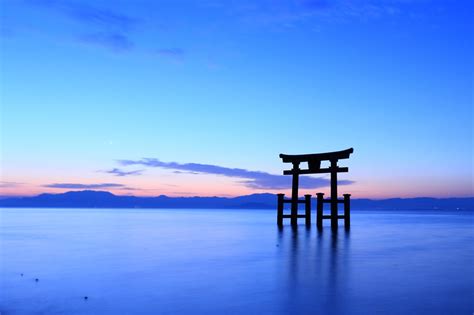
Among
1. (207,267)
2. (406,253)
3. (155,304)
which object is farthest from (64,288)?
(406,253)

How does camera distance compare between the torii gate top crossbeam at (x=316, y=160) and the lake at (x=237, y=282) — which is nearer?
the lake at (x=237, y=282)

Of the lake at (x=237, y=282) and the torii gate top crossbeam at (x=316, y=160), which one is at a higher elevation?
the torii gate top crossbeam at (x=316, y=160)

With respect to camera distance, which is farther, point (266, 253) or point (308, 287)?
point (266, 253)

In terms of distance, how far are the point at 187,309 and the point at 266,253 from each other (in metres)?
8.58

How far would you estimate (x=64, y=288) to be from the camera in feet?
29.8

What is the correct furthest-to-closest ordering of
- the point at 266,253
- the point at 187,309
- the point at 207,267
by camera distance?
the point at 266,253 < the point at 207,267 < the point at 187,309

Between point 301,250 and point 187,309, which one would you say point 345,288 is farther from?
point 301,250

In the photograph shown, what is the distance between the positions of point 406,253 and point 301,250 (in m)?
3.86

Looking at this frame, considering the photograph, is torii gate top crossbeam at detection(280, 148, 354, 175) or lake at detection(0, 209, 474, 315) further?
torii gate top crossbeam at detection(280, 148, 354, 175)

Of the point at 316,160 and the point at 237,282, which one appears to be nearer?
the point at 237,282

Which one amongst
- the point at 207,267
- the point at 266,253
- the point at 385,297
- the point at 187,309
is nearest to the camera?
the point at 187,309

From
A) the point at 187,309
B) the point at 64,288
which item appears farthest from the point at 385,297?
the point at 64,288

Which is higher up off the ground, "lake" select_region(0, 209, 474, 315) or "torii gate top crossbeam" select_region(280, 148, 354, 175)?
"torii gate top crossbeam" select_region(280, 148, 354, 175)

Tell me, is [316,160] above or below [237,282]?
above
